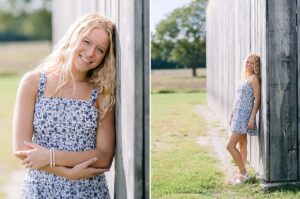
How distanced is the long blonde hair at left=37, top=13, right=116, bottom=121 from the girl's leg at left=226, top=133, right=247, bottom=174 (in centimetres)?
56

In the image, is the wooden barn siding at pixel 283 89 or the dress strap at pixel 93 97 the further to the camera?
the dress strap at pixel 93 97

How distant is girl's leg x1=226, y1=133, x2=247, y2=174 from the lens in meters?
1.62

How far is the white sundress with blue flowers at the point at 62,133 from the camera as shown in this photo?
2.09 metres

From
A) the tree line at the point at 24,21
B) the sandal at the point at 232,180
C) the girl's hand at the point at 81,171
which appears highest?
the tree line at the point at 24,21

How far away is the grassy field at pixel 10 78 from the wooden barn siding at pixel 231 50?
99 cm

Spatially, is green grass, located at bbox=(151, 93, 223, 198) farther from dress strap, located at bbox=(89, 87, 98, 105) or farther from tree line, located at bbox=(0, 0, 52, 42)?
tree line, located at bbox=(0, 0, 52, 42)

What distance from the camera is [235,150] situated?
1631 millimetres

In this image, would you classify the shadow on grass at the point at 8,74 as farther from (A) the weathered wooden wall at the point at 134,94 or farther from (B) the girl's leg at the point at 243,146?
(B) the girl's leg at the point at 243,146

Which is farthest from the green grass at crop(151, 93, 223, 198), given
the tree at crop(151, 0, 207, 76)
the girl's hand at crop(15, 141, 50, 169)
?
the girl's hand at crop(15, 141, 50, 169)

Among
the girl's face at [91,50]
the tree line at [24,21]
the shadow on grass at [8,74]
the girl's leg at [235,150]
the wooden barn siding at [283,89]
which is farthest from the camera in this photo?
the tree line at [24,21]

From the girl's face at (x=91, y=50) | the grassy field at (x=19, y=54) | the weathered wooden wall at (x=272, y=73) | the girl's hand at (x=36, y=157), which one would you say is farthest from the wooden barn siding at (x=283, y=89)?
the grassy field at (x=19, y=54)

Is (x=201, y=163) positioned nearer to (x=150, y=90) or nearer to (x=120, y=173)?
(x=150, y=90)

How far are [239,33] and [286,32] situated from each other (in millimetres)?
146

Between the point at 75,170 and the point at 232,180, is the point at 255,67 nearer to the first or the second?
the point at 232,180
